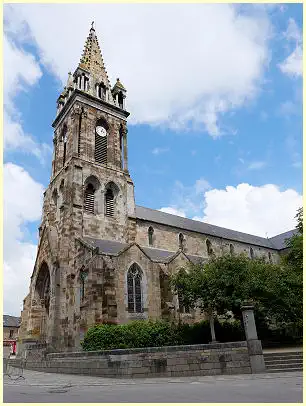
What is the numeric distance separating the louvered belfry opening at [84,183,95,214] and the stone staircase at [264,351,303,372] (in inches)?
717

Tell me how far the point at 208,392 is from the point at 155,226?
24201 millimetres

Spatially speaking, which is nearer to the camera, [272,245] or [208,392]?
[208,392]

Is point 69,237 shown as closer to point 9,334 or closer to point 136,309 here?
point 136,309

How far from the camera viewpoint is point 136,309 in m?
24.2

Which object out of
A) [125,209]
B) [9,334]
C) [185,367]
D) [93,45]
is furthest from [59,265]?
[9,334]

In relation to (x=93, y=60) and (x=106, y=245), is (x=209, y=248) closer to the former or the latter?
(x=106, y=245)

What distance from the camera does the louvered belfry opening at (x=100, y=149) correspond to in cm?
3191

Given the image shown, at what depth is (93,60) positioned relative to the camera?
1483 inches

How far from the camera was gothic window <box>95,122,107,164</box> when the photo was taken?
3198 centimetres

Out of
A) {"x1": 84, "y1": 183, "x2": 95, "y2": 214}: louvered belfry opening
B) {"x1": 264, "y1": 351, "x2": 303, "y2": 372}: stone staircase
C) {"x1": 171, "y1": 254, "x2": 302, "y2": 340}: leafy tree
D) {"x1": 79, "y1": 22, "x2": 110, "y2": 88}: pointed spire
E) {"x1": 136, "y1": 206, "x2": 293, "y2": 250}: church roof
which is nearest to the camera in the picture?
{"x1": 264, "y1": 351, "x2": 303, "y2": 372}: stone staircase

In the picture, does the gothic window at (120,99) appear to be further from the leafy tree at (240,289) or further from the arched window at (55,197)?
the leafy tree at (240,289)

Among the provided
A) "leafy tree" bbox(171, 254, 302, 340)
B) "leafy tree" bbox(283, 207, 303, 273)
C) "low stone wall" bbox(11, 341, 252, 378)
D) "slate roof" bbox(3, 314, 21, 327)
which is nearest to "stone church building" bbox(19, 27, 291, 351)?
"leafy tree" bbox(171, 254, 302, 340)

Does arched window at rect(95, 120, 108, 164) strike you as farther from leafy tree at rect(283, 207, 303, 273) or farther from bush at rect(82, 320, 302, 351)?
leafy tree at rect(283, 207, 303, 273)

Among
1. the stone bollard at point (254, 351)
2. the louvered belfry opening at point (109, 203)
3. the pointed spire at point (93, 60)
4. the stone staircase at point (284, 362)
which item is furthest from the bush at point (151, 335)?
the pointed spire at point (93, 60)
